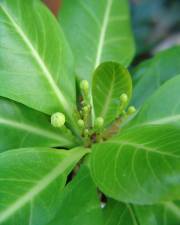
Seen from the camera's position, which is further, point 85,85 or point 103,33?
point 103,33

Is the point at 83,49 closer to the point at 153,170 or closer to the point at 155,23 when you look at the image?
the point at 153,170

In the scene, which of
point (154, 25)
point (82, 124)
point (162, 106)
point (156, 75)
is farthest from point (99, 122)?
point (154, 25)

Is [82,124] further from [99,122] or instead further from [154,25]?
[154,25]

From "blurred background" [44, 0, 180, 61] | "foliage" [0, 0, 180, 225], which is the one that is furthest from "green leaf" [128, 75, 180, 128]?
"blurred background" [44, 0, 180, 61]

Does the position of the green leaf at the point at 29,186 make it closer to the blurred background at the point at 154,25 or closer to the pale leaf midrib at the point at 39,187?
the pale leaf midrib at the point at 39,187

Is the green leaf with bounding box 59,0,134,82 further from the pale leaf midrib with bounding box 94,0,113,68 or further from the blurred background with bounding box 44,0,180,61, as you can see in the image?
the blurred background with bounding box 44,0,180,61

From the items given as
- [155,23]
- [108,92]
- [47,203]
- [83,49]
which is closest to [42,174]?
[47,203]
